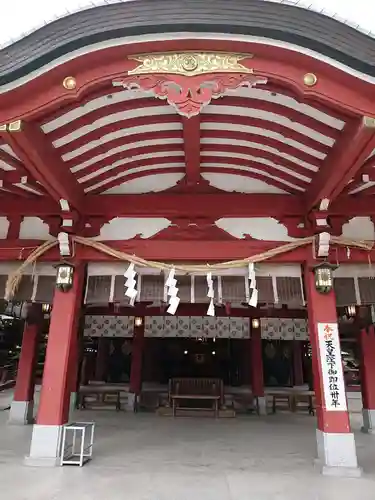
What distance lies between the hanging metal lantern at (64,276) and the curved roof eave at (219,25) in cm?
279

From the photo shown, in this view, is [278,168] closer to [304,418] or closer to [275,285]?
[275,285]

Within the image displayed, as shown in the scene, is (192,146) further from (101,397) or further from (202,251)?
(101,397)

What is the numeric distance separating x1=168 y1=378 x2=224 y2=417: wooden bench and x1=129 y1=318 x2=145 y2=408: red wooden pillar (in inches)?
43.2

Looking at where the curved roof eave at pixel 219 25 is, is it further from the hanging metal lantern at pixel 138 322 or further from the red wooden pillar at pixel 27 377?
the hanging metal lantern at pixel 138 322

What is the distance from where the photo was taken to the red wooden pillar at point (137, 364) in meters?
11.3

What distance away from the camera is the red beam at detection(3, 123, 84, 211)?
4.02 m

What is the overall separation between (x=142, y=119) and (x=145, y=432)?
6116mm

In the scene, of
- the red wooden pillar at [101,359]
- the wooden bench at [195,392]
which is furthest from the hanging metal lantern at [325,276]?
the red wooden pillar at [101,359]

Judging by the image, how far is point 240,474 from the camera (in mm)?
4930

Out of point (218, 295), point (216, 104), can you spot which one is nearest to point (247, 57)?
point (216, 104)

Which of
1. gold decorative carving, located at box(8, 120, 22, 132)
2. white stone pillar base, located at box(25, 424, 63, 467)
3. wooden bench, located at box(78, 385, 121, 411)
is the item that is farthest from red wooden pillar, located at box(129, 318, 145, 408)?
gold decorative carving, located at box(8, 120, 22, 132)

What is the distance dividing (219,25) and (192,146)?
1.66 meters

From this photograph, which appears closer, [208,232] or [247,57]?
[247,57]

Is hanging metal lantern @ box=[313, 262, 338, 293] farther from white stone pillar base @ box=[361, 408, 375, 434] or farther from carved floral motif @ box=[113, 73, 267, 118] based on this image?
white stone pillar base @ box=[361, 408, 375, 434]
